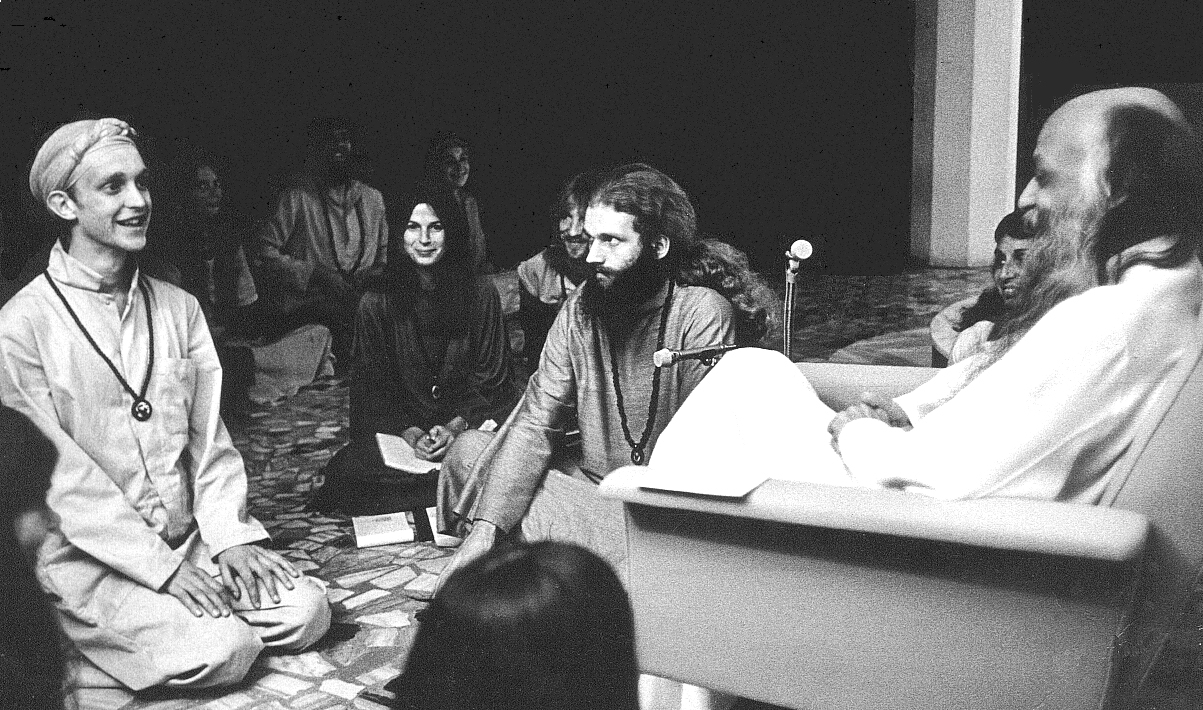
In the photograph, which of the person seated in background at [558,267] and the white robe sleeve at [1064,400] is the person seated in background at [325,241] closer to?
the person seated in background at [558,267]

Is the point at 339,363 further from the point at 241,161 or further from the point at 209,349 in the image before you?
the point at 209,349

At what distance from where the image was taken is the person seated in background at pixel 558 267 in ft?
11.4

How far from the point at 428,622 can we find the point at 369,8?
214 centimetres

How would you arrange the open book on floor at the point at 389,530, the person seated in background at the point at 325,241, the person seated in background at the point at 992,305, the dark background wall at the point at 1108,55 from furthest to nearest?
the person seated in background at the point at 325,241, the open book on floor at the point at 389,530, the person seated in background at the point at 992,305, the dark background wall at the point at 1108,55

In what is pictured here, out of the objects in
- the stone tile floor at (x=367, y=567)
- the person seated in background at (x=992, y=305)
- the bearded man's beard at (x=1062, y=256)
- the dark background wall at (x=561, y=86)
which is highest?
the dark background wall at (x=561, y=86)

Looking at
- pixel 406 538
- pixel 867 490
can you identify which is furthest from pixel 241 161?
pixel 867 490

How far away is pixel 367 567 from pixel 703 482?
1.71 m

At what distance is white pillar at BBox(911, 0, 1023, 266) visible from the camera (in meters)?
2.80

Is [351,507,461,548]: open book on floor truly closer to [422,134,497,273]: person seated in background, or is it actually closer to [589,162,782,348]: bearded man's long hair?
[422,134,497,273]: person seated in background

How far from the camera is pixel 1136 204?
2143mm

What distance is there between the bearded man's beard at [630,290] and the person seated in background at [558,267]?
0.67ft

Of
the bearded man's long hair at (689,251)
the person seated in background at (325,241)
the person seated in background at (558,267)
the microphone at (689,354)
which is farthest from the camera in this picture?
the person seated in background at (325,241)

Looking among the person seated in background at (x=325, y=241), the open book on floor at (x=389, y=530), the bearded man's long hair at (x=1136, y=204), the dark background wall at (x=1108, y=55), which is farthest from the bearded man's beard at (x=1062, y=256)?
the person seated in background at (x=325, y=241)

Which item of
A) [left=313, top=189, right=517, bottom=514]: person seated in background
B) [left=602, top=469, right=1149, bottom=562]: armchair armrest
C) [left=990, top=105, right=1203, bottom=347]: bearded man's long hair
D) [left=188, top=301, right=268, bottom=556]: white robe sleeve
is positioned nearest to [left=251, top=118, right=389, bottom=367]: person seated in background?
[left=313, top=189, right=517, bottom=514]: person seated in background
